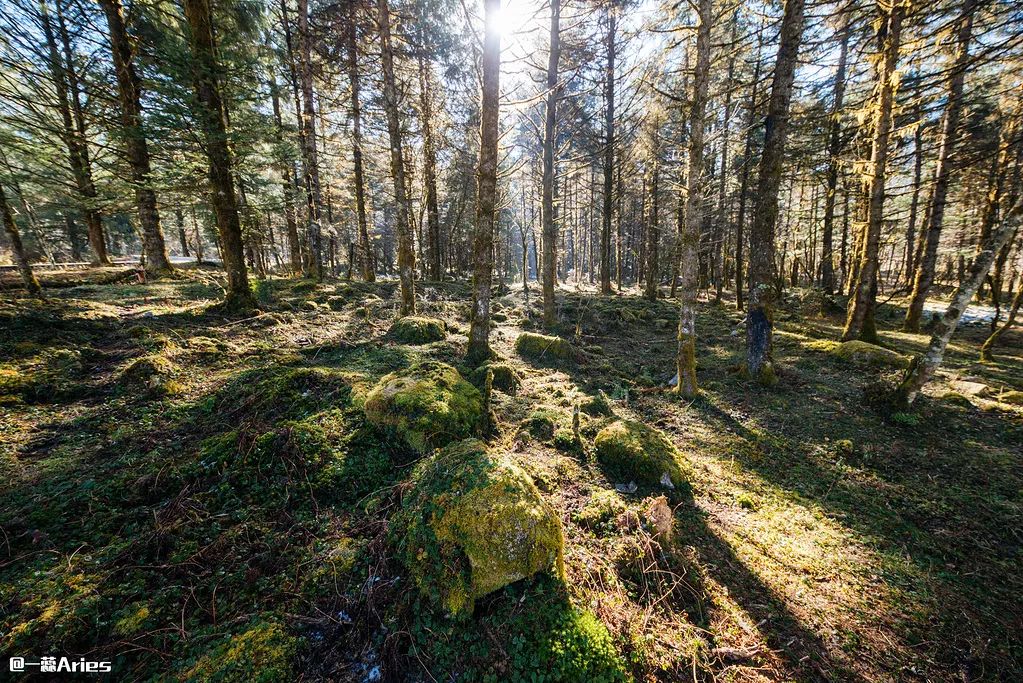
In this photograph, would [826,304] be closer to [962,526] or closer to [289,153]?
[962,526]

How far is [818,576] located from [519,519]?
369 centimetres

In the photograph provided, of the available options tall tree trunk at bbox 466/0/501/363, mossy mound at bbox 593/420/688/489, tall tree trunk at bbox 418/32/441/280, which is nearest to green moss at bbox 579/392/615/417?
mossy mound at bbox 593/420/688/489

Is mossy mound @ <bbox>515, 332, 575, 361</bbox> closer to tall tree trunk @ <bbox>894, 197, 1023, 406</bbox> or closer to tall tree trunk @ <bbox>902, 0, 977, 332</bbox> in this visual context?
tall tree trunk @ <bbox>894, 197, 1023, 406</bbox>

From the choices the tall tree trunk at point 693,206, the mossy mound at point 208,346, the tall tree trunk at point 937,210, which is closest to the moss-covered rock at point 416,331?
the mossy mound at point 208,346

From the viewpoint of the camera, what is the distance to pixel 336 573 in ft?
10.8

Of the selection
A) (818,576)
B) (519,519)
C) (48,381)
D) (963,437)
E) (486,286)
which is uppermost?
(486,286)

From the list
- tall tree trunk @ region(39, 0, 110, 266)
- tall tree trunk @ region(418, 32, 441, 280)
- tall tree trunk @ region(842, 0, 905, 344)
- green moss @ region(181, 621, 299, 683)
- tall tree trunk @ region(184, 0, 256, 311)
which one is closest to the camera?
green moss @ region(181, 621, 299, 683)

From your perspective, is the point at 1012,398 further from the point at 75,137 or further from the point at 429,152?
the point at 429,152

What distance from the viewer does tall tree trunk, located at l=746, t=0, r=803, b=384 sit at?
24.8 feet

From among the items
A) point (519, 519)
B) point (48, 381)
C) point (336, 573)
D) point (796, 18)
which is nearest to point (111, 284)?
point (48, 381)

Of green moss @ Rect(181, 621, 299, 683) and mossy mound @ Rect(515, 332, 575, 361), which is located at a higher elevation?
mossy mound @ Rect(515, 332, 575, 361)

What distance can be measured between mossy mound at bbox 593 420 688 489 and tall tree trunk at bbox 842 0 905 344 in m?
10.1

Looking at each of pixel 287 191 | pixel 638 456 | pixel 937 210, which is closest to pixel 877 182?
pixel 937 210

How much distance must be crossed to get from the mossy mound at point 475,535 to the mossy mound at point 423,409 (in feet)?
4.90
